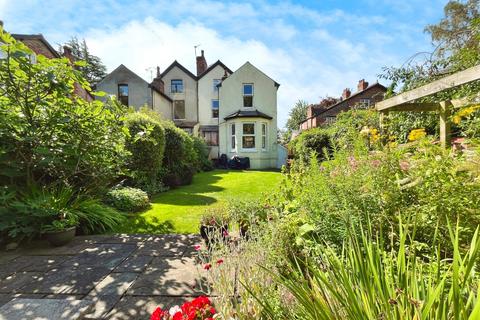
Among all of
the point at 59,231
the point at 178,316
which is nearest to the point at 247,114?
the point at 59,231

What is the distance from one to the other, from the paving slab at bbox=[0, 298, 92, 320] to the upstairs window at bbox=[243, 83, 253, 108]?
15834mm

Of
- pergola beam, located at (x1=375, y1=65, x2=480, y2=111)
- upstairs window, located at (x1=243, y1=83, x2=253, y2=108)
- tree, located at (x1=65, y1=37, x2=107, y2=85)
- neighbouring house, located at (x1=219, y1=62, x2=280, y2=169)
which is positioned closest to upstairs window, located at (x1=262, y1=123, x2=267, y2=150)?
neighbouring house, located at (x1=219, y1=62, x2=280, y2=169)

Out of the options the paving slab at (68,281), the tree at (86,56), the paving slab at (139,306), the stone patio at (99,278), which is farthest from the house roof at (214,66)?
the tree at (86,56)

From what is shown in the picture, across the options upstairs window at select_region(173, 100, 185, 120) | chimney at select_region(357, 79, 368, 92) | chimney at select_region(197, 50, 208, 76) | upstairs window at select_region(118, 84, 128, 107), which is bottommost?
upstairs window at select_region(173, 100, 185, 120)

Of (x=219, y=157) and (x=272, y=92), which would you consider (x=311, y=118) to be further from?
(x=219, y=157)

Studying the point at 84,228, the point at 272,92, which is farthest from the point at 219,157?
the point at 84,228

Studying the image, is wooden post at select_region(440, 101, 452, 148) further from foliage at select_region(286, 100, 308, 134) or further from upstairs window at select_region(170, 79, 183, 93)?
foliage at select_region(286, 100, 308, 134)

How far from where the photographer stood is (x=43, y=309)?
198cm

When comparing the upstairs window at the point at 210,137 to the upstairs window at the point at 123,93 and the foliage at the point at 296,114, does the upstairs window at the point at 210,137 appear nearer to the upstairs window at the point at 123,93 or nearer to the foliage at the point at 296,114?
the upstairs window at the point at 123,93

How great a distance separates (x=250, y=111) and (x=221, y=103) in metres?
2.19

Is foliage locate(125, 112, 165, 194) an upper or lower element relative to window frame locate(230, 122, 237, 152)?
lower

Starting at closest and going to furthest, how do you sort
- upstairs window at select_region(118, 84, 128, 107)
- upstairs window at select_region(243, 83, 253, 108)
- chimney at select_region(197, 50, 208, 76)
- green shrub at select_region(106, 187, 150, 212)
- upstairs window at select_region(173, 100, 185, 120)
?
green shrub at select_region(106, 187, 150, 212) < upstairs window at select_region(243, 83, 253, 108) < upstairs window at select_region(118, 84, 128, 107) < upstairs window at select_region(173, 100, 185, 120) < chimney at select_region(197, 50, 208, 76)

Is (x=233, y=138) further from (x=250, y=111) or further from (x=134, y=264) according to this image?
(x=134, y=264)

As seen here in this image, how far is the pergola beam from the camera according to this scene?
107 inches
